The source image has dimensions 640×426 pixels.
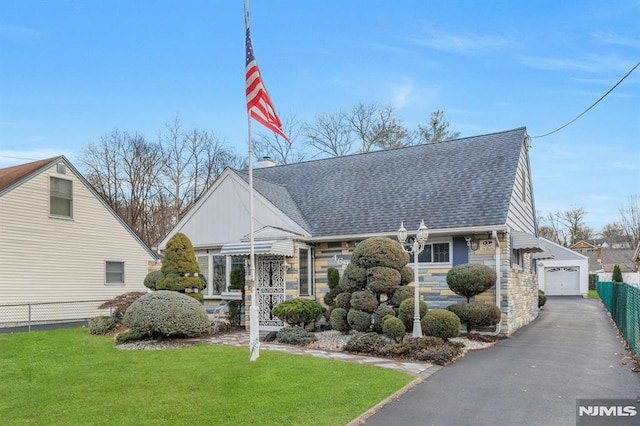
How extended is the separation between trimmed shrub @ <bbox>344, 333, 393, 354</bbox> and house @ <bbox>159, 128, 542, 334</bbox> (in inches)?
136

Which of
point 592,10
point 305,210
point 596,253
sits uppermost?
point 592,10

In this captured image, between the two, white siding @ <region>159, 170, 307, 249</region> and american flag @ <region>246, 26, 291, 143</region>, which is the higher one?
american flag @ <region>246, 26, 291, 143</region>

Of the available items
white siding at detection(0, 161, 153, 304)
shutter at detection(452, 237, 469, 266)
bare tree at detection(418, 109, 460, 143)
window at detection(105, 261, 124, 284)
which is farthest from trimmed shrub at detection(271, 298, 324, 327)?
bare tree at detection(418, 109, 460, 143)

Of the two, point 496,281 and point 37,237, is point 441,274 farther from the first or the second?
point 37,237

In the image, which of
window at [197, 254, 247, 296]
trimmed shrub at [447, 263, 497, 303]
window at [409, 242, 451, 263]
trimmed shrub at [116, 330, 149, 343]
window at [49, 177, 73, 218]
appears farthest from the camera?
window at [49, 177, 73, 218]

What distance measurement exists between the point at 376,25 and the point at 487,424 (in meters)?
12.4

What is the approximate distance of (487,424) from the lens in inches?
225

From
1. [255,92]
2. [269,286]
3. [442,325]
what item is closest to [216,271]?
[269,286]

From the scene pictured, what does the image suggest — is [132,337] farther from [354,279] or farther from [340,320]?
[354,279]

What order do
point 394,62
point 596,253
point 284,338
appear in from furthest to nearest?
point 596,253 → point 394,62 → point 284,338

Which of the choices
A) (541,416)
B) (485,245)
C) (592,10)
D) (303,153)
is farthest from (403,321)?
(303,153)

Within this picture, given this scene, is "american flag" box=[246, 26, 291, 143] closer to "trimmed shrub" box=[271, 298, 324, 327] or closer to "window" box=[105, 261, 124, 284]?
"trimmed shrub" box=[271, 298, 324, 327]

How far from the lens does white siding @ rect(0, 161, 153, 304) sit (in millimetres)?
17781

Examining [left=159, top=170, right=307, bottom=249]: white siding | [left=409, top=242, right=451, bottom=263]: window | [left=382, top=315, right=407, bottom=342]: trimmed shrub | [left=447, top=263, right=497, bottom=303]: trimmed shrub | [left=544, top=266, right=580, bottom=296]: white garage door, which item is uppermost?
[left=159, top=170, right=307, bottom=249]: white siding
